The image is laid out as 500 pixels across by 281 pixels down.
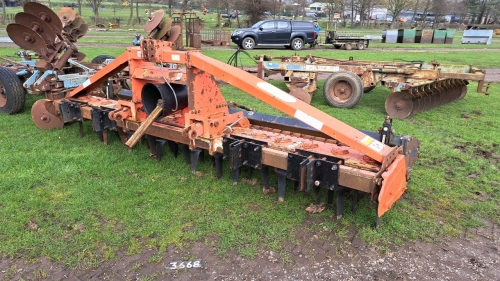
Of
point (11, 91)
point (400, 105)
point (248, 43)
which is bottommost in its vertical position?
point (400, 105)

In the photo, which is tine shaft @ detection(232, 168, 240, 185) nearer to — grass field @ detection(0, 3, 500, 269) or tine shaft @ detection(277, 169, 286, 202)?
grass field @ detection(0, 3, 500, 269)

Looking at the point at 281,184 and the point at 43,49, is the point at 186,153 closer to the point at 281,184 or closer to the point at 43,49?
the point at 281,184

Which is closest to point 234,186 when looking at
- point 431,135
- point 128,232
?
point 128,232

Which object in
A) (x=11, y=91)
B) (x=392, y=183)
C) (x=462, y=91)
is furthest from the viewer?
(x=462, y=91)

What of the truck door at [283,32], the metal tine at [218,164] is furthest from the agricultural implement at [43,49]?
the truck door at [283,32]

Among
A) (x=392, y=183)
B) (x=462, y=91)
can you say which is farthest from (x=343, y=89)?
(x=392, y=183)

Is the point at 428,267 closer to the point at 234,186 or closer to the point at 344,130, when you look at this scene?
the point at 344,130

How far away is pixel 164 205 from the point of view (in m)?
3.75

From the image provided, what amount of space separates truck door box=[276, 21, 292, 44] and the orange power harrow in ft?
56.6

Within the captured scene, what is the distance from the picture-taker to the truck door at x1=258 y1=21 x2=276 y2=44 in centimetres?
2116

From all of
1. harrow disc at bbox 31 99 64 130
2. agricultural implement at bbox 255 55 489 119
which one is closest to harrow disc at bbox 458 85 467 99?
agricultural implement at bbox 255 55 489 119

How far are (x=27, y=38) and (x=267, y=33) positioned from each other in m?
16.7

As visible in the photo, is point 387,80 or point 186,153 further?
point 387,80

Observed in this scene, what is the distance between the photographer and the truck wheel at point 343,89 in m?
7.79
